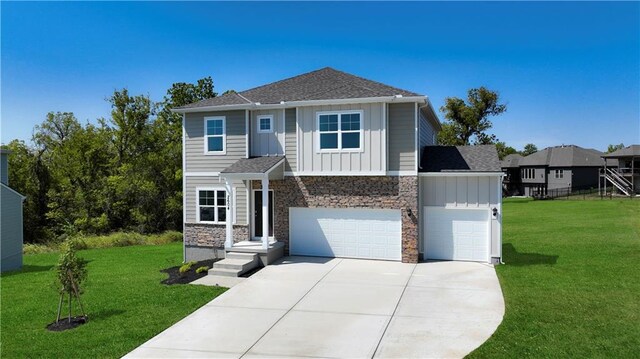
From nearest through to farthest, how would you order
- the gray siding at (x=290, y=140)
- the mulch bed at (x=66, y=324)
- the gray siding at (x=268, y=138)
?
the mulch bed at (x=66, y=324) → the gray siding at (x=290, y=140) → the gray siding at (x=268, y=138)

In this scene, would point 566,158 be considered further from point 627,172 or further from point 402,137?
point 402,137

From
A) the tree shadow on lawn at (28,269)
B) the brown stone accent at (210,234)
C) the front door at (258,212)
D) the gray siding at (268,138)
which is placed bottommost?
the tree shadow on lawn at (28,269)

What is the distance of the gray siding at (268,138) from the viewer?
1545cm

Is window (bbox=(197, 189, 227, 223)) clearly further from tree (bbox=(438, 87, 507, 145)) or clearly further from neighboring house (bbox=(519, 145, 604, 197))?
neighboring house (bbox=(519, 145, 604, 197))

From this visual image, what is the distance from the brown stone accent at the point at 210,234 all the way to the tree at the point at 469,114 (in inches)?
1126

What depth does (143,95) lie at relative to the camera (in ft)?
107

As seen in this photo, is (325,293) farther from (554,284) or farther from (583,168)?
(583,168)

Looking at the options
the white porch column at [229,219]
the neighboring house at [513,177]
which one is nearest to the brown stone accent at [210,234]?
the white porch column at [229,219]

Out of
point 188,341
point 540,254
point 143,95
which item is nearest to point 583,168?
point 540,254

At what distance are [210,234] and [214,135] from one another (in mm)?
3813

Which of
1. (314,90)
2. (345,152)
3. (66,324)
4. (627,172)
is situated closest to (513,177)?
(627,172)

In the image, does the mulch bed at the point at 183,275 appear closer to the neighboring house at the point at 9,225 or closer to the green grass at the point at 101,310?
the green grass at the point at 101,310

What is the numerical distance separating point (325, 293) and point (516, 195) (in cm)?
5260

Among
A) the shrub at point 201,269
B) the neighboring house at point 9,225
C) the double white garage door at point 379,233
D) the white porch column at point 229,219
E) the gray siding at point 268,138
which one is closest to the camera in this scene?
the shrub at point 201,269
